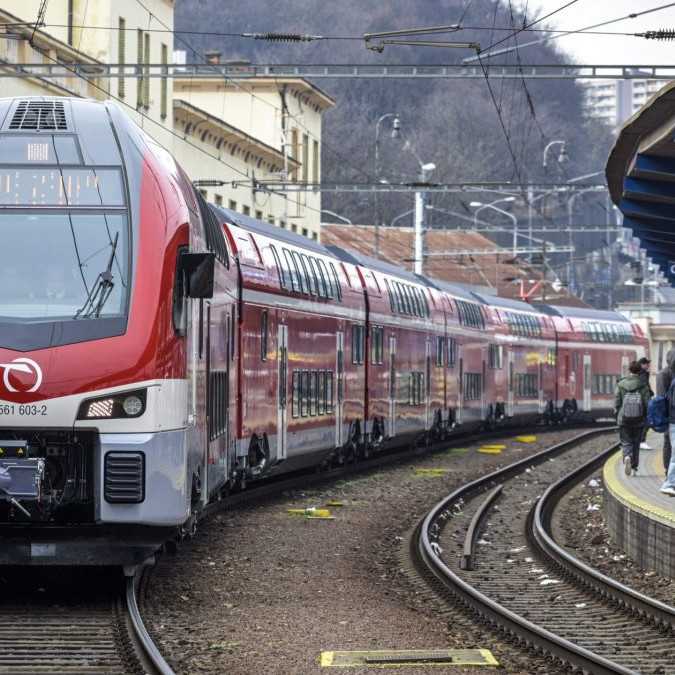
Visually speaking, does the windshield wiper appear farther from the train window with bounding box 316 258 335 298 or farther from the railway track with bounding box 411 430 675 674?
the train window with bounding box 316 258 335 298

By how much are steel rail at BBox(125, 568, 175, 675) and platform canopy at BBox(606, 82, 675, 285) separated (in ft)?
19.5

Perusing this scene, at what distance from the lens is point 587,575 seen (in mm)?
13938

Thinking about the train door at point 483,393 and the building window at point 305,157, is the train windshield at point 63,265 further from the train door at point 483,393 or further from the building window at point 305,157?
the building window at point 305,157

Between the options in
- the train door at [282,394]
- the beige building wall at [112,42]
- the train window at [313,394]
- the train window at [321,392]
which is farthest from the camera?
the beige building wall at [112,42]

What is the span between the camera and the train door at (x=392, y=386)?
1161 inches

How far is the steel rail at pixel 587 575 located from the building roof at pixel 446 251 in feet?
155

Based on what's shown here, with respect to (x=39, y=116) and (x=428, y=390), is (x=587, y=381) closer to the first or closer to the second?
Answer: (x=428, y=390)

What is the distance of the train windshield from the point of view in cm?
1099

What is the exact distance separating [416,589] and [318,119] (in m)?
56.3

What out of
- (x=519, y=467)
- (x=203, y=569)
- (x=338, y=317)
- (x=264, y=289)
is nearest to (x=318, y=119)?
(x=519, y=467)

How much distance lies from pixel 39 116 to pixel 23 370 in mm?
2037

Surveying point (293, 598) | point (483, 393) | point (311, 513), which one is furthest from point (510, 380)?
point (293, 598)

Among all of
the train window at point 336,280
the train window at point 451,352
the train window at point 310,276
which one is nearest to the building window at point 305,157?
the train window at point 451,352

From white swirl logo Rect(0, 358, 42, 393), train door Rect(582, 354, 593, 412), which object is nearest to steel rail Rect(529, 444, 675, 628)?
white swirl logo Rect(0, 358, 42, 393)
